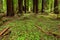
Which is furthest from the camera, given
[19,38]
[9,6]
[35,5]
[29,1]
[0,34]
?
[29,1]

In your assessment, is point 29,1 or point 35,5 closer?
point 35,5

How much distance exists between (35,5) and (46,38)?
2008 cm

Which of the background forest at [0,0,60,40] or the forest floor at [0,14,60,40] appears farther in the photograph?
the background forest at [0,0,60,40]

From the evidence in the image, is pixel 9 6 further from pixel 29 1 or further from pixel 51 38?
pixel 29 1

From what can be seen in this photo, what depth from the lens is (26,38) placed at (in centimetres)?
723

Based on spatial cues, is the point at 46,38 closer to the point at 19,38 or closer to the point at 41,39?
the point at 41,39

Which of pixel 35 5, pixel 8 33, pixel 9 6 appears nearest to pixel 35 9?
pixel 35 5

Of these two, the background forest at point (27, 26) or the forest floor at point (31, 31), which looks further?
the background forest at point (27, 26)

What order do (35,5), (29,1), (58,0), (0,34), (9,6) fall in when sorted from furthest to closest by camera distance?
(29,1) < (35,5) < (58,0) < (9,6) < (0,34)

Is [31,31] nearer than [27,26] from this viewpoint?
Yes

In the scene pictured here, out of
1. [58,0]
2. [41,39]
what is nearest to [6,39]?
[41,39]

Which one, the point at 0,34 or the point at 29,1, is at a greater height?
the point at 29,1

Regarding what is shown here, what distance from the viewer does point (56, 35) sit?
7.97 metres

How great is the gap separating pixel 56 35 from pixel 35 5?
1950cm
